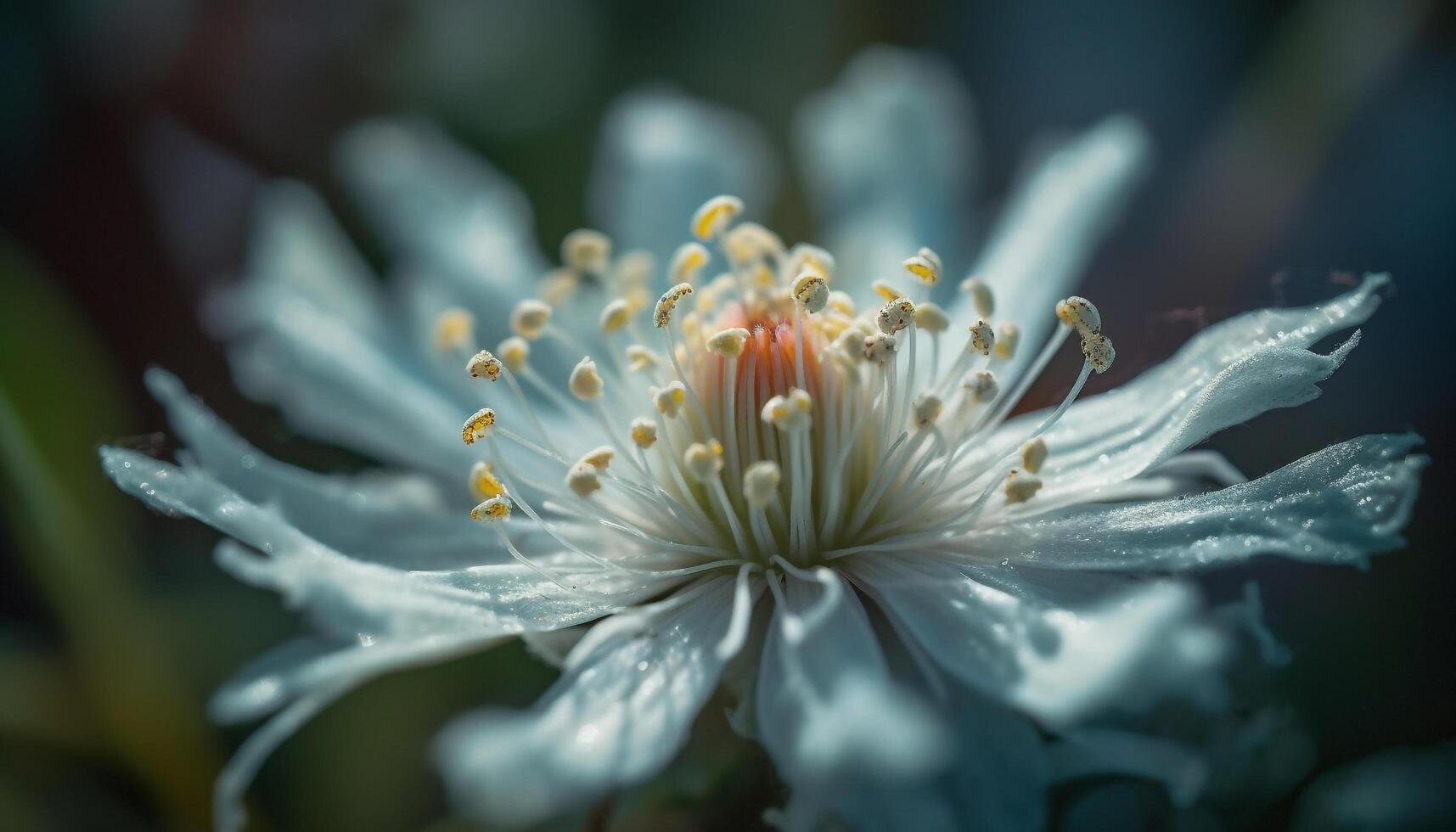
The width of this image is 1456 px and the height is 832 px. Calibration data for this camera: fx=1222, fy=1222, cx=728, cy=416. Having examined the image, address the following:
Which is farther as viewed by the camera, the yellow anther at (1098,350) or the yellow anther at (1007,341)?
the yellow anther at (1007,341)

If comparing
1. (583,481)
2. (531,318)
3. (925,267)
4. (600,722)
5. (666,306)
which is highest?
(925,267)

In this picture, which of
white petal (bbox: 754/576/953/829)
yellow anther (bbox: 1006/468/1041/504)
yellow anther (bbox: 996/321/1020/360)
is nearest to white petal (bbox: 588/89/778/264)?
yellow anther (bbox: 996/321/1020/360)

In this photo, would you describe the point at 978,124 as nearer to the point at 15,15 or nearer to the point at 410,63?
the point at 410,63

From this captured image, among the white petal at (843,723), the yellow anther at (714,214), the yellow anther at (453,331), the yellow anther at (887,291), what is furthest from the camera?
the yellow anther at (453,331)

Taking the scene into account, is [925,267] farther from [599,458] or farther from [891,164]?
[891,164]

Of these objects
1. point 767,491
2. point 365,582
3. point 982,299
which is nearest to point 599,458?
point 767,491

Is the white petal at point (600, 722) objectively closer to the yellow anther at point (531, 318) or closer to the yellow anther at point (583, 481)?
the yellow anther at point (583, 481)

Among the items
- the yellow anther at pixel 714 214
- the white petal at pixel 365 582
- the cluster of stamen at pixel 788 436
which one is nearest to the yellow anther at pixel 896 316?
the cluster of stamen at pixel 788 436
